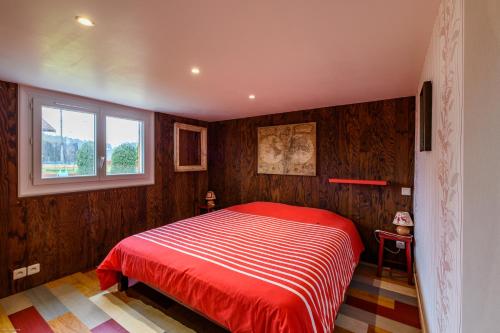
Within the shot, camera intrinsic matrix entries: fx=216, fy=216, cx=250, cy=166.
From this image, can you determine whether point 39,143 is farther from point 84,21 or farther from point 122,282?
point 84,21

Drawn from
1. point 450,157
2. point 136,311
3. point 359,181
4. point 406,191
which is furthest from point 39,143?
point 406,191

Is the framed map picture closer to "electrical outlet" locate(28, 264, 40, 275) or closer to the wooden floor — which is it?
the wooden floor

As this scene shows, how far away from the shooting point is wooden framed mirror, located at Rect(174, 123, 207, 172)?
3.92m

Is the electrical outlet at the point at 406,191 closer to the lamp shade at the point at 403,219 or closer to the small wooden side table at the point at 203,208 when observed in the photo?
the lamp shade at the point at 403,219

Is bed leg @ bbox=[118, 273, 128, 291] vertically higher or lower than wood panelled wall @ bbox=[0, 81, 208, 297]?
lower

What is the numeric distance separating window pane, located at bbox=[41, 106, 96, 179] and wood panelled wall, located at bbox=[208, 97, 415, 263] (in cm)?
245

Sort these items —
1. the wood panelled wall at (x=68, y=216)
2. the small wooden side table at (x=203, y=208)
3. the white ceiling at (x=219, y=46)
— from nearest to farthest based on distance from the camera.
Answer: the white ceiling at (x=219, y=46) → the wood panelled wall at (x=68, y=216) → the small wooden side table at (x=203, y=208)

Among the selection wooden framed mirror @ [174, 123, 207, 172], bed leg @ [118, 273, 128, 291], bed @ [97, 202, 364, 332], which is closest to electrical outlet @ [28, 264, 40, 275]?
bed @ [97, 202, 364, 332]

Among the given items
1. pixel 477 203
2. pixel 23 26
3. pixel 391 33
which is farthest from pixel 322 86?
pixel 23 26

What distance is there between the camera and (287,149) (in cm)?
357

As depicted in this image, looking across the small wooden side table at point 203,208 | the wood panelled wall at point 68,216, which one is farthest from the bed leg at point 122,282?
the small wooden side table at point 203,208

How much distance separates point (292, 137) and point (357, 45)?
2.04 meters

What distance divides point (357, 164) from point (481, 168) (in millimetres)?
2470

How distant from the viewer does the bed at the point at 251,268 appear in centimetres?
134
